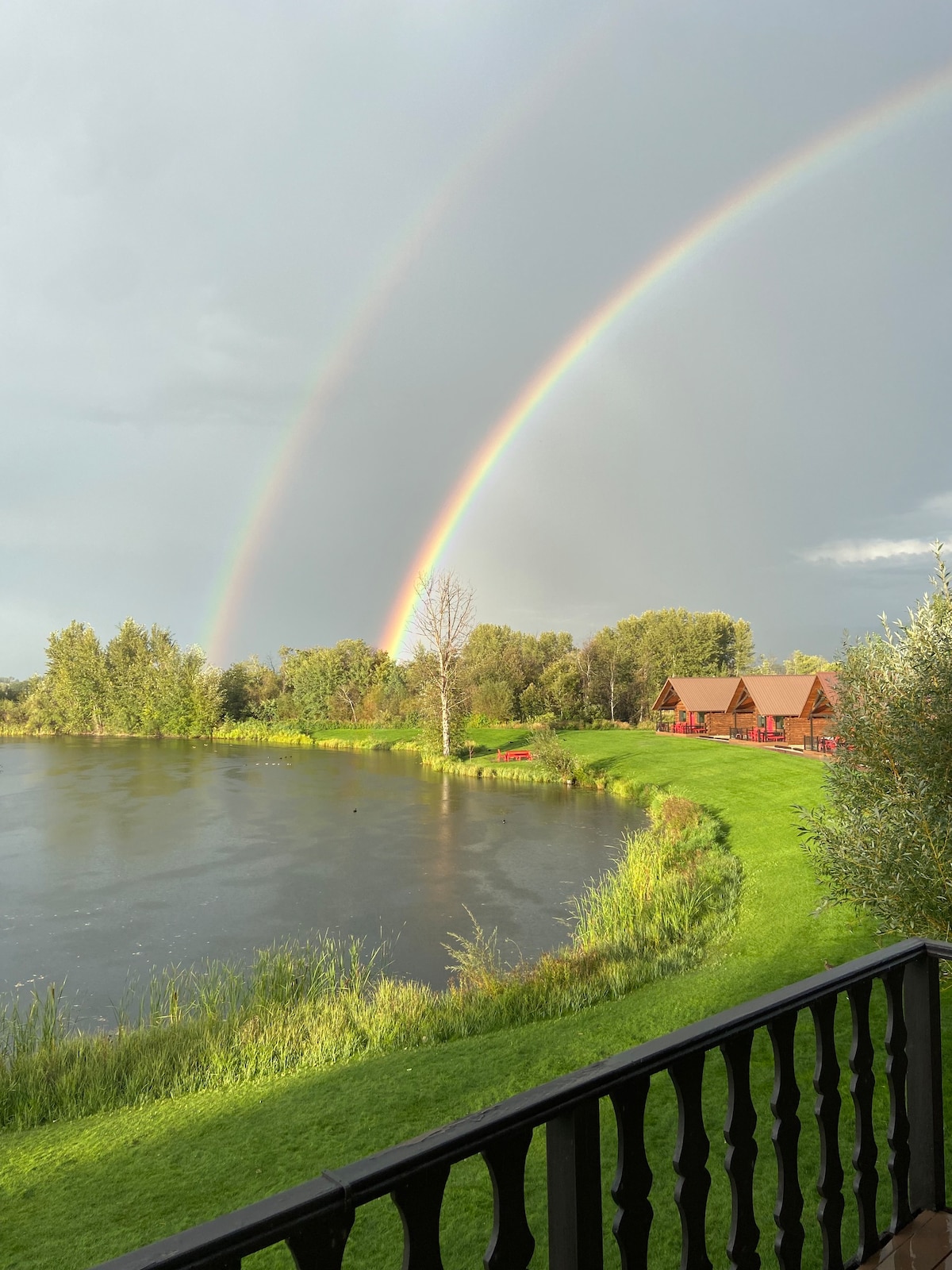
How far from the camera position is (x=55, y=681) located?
71750 mm

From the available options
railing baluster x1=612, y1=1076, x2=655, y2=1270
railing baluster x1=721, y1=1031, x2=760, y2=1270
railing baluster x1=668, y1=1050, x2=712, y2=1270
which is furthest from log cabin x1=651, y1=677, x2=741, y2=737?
railing baluster x1=612, y1=1076, x2=655, y2=1270

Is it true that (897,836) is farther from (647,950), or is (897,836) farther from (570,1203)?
(570,1203)

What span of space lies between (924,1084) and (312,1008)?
777 cm

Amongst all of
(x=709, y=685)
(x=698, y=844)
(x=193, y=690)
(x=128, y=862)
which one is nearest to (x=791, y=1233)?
(x=698, y=844)

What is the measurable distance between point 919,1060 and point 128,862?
1922cm

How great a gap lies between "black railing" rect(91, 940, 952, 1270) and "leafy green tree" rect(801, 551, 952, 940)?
4.58 metres

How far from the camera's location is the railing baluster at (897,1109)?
8.51 feet

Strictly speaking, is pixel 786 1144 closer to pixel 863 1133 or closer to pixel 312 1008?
pixel 863 1133

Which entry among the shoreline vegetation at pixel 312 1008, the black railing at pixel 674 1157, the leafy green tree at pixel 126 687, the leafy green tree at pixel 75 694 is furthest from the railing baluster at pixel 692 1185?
the leafy green tree at pixel 75 694

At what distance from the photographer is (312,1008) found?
30.0ft

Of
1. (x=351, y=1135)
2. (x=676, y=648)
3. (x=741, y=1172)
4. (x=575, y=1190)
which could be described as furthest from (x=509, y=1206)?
(x=676, y=648)

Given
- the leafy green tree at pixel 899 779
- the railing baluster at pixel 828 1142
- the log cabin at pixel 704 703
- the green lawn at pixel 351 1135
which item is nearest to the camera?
the railing baluster at pixel 828 1142

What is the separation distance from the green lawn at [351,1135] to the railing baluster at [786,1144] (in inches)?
87.0

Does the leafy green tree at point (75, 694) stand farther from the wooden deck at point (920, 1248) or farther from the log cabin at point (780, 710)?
the wooden deck at point (920, 1248)
